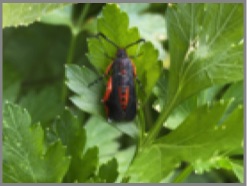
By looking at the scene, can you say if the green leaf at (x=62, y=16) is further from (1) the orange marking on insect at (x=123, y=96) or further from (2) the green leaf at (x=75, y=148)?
(2) the green leaf at (x=75, y=148)

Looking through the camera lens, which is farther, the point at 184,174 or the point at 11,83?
the point at 11,83

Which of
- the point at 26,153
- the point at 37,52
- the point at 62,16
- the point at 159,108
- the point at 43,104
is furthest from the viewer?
the point at 37,52

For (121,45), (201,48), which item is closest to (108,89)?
(121,45)

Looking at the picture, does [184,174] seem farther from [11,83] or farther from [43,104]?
[11,83]

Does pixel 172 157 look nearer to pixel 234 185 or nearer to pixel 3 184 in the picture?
pixel 234 185

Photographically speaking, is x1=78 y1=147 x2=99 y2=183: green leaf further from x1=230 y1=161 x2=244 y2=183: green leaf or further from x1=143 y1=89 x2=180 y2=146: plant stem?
x1=230 y1=161 x2=244 y2=183: green leaf

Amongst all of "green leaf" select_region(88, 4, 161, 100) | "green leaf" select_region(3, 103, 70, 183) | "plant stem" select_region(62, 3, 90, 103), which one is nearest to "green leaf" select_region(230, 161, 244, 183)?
"green leaf" select_region(88, 4, 161, 100)

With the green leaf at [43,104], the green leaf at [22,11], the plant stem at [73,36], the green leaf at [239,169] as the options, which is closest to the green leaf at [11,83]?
the green leaf at [43,104]

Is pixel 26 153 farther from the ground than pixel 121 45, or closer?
closer
